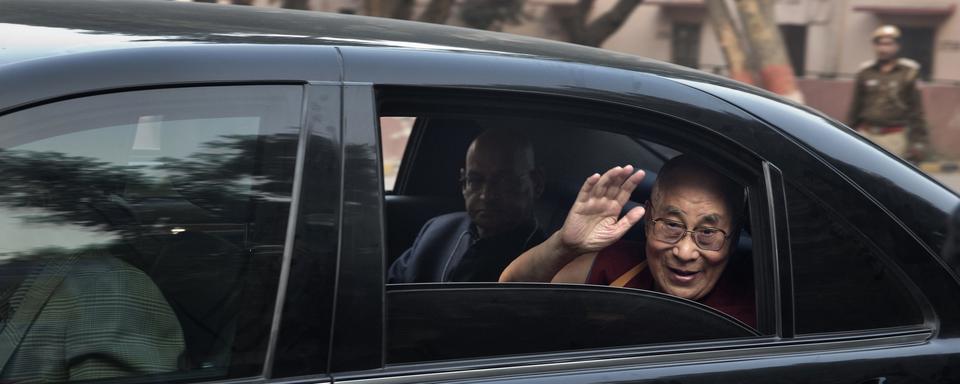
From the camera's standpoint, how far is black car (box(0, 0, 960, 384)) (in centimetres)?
172

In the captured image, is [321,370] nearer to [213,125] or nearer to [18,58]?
[213,125]

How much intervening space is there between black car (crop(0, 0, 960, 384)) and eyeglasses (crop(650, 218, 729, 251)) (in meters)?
0.15

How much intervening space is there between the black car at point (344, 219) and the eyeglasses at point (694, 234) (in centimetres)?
15

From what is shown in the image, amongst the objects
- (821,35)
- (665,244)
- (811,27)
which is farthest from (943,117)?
(665,244)

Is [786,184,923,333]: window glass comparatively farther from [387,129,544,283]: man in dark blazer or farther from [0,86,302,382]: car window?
[0,86,302,382]: car window

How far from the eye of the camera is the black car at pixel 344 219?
1.72 m

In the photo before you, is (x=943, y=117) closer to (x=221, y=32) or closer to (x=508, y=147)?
(x=508, y=147)

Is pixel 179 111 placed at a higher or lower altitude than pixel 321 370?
higher

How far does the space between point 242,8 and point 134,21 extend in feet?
1.15

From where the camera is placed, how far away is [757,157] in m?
2.07

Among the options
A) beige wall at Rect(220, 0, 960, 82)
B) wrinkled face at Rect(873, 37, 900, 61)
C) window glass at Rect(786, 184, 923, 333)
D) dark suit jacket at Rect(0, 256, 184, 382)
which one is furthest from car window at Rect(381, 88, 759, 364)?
beige wall at Rect(220, 0, 960, 82)

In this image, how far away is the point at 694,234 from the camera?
93.7 inches

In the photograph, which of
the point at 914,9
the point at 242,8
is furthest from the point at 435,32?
the point at 914,9

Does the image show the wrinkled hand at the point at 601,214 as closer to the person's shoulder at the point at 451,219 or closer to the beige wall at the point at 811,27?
the person's shoulder at the point at 451,219
